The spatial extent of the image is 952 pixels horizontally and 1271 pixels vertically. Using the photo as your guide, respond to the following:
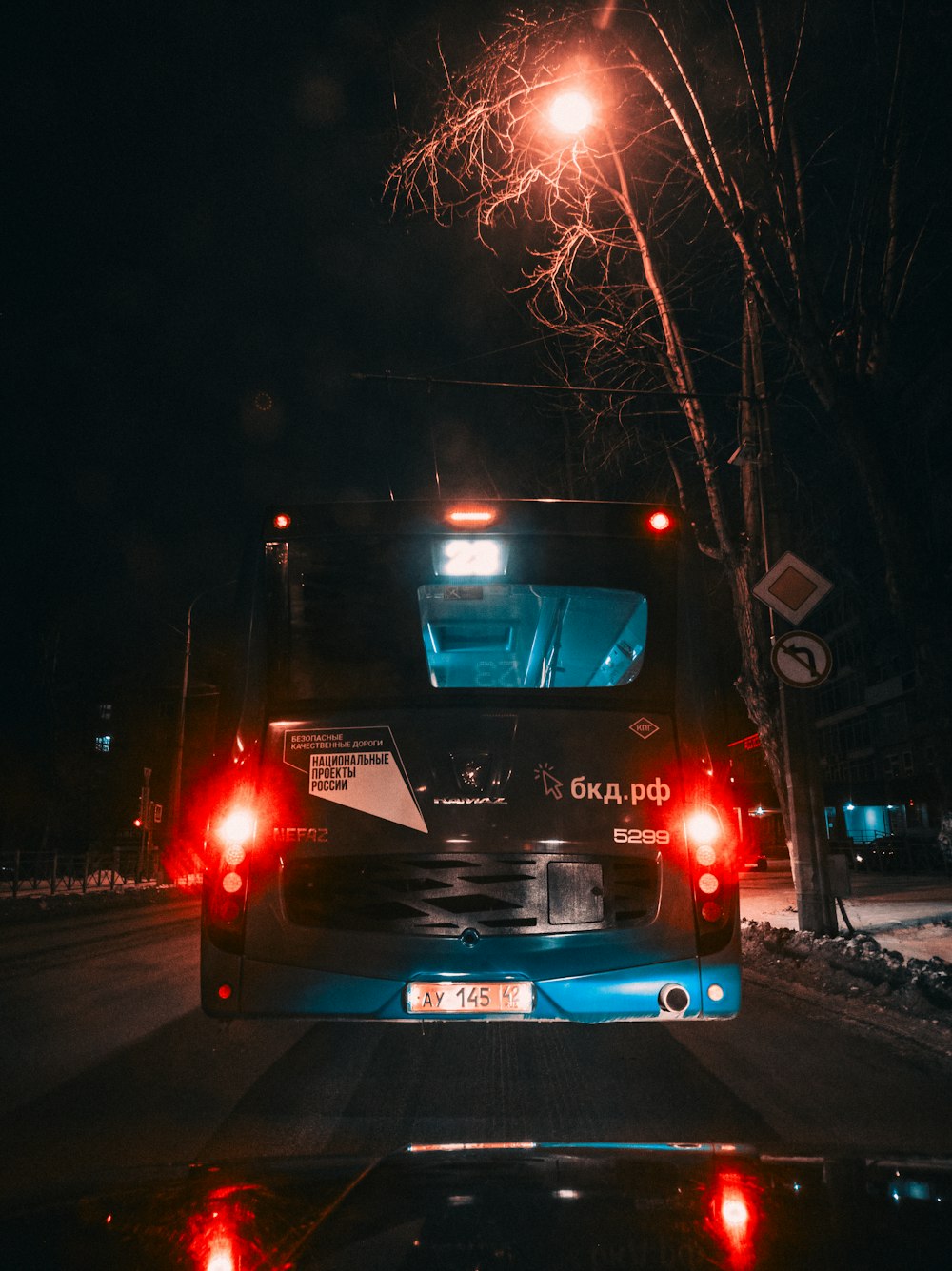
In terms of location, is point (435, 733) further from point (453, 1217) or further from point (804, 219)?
point (804, 219)

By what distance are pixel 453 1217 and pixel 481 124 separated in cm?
1148

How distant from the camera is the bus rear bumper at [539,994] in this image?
5.09 metres

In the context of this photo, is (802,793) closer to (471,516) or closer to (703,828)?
(703,828)

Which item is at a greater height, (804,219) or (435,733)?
(804,219)

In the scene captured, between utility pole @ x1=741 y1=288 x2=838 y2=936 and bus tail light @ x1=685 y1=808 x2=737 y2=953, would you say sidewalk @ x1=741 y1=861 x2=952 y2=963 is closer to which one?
utility pole @ x1=741 y1=288 x2=838 y2=936

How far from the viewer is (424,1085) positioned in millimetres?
5805

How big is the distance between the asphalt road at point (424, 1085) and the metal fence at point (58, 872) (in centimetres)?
2122

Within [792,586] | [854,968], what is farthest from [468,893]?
[792,586]

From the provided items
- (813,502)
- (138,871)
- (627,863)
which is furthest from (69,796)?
(627,863)

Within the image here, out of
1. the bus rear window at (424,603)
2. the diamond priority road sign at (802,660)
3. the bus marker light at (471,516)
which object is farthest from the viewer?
the diamond priority road sign at (802,660)

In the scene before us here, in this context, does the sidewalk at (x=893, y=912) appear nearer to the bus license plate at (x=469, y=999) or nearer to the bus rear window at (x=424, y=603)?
the bus rear window at (x=424, y=603)

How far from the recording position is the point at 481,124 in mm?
11789

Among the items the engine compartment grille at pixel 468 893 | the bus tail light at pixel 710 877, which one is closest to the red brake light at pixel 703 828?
the bus tail light at pixel 710 877

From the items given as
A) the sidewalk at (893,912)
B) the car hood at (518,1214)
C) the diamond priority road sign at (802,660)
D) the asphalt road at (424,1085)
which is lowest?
the asphalt road at (424,1085)
